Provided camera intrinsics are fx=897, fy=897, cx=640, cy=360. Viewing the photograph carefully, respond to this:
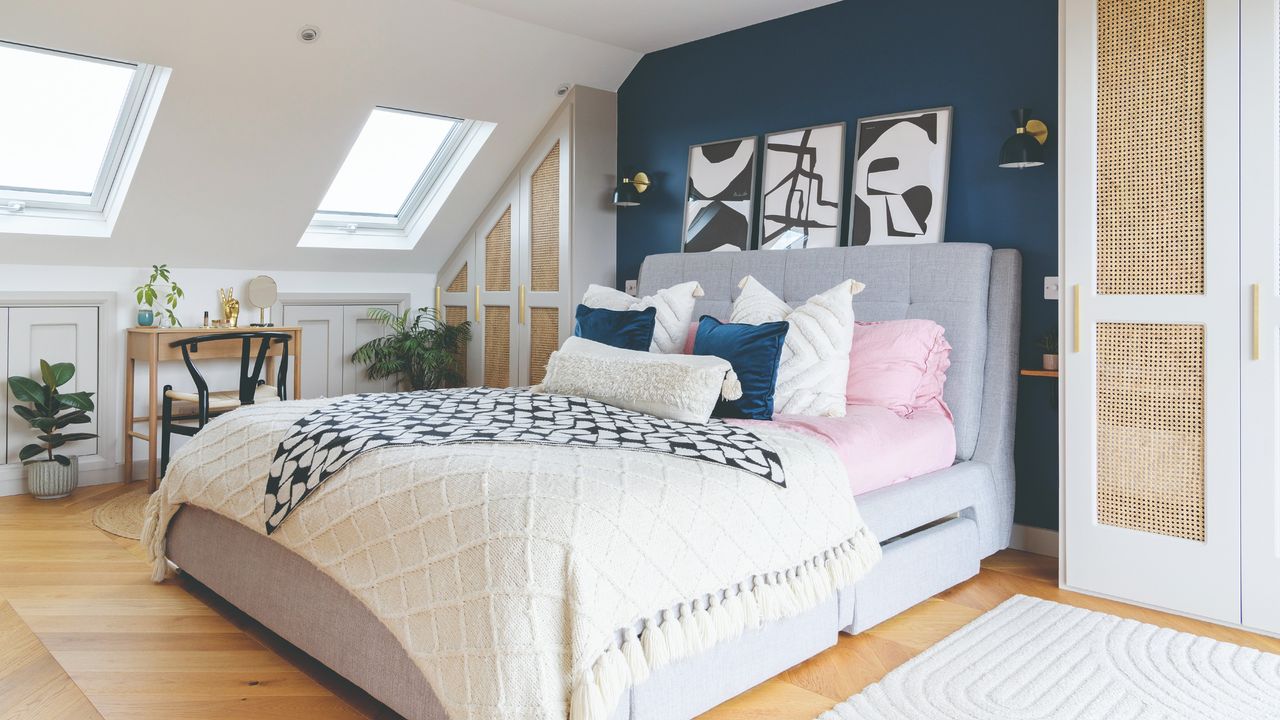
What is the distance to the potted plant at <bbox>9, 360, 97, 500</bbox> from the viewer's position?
4.19m

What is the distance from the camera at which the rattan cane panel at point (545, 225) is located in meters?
5.04

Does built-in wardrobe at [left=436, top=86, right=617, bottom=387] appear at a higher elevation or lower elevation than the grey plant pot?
higher

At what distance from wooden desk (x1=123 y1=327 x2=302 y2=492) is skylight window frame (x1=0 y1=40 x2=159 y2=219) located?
652 mm

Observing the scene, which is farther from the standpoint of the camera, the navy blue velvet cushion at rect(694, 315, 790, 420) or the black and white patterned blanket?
the navy blue velvet cushion at rect(694, 315, 790, 420)

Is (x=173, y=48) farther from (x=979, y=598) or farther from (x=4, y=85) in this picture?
(x=979, y=598)

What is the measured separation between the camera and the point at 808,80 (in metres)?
4.14

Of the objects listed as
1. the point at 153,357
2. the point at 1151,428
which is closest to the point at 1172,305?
the point at 1151,428

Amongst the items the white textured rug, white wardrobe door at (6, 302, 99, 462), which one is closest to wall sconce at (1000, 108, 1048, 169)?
the white textured rug

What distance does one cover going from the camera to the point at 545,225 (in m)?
5.12

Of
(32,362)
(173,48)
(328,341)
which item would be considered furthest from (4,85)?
(328,341)

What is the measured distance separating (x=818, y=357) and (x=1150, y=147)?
3.99ft

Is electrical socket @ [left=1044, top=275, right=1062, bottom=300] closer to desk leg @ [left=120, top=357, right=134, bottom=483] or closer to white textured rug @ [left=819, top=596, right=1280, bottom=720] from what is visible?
white textured rug @ [left=819, top=596, right=1280, bottom=720]

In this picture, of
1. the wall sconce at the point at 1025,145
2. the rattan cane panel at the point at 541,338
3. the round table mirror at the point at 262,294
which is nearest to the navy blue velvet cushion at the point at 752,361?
the wall sconce at the point at 1025,145

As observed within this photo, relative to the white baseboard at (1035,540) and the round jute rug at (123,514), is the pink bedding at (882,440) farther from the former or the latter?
the round jute rug at (123,514)
